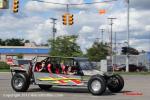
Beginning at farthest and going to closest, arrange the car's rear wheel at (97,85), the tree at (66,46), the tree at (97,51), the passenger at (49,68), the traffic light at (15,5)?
the tree at (97,51), the tree at (66,46), the traffic light at (15,5), the passenger at (49,68), the car's rear wheel at (97,85)

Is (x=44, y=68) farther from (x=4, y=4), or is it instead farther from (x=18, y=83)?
(x=4, y=4)

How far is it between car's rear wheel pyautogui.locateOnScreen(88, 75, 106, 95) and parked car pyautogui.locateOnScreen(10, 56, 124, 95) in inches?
8.0

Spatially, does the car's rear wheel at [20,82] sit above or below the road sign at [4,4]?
below

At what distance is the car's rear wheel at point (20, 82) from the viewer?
19719 mm

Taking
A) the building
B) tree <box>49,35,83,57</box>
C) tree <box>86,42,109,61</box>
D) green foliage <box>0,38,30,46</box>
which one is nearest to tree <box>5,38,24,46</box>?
green foliage <box>0,38,30,46</box>

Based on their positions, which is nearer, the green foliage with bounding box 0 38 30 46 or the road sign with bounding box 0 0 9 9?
the road sign with bounding box 0 0 9 9

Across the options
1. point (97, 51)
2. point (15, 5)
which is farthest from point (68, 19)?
point (97, 51)


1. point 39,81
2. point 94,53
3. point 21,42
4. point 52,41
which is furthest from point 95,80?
point 21,42

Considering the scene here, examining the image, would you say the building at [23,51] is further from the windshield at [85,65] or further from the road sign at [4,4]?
the windshield at [85,65]

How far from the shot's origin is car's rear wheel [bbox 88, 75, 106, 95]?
18339 mm

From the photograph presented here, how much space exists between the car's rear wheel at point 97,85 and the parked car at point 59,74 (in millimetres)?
202

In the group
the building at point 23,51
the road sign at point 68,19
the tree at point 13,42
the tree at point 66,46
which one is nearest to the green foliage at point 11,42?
the tree at point 13,42

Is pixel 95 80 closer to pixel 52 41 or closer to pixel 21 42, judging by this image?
pixel 52 41

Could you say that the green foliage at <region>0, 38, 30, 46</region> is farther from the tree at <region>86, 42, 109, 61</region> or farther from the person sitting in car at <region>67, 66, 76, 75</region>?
the person sitting in car at <region>67, 66, 76, 75</region>
